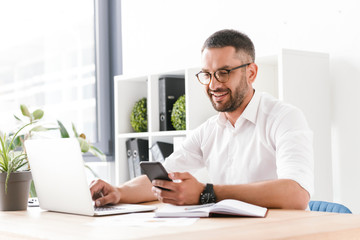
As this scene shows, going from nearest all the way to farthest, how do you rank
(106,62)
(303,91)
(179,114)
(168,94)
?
(303,91) → (179,114) → (168,94) → (106,62)

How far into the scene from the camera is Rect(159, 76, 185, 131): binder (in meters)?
3.60

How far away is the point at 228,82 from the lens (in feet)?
7.22

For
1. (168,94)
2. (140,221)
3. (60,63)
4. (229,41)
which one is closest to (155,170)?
(140,221)

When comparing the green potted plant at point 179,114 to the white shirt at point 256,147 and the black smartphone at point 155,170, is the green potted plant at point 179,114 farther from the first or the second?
the black smartphone at point 155,170

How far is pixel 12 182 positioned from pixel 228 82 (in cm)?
92

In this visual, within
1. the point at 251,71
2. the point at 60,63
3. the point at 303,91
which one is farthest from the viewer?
the point at 60,63

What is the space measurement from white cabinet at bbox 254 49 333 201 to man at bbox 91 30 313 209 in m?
0.62

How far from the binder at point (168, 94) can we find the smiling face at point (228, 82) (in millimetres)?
1376

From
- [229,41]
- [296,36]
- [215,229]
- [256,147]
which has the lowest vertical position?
[215,229]

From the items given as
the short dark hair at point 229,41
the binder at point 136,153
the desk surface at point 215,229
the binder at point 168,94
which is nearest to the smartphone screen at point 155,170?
the desk surface at point 215,229

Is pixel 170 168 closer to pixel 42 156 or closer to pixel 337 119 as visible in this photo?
pixel 42 156

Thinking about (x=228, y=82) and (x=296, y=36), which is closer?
(x=228, y=82)

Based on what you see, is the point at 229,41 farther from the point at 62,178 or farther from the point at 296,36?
the point at 296,36

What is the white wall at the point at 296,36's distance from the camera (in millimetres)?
2900
